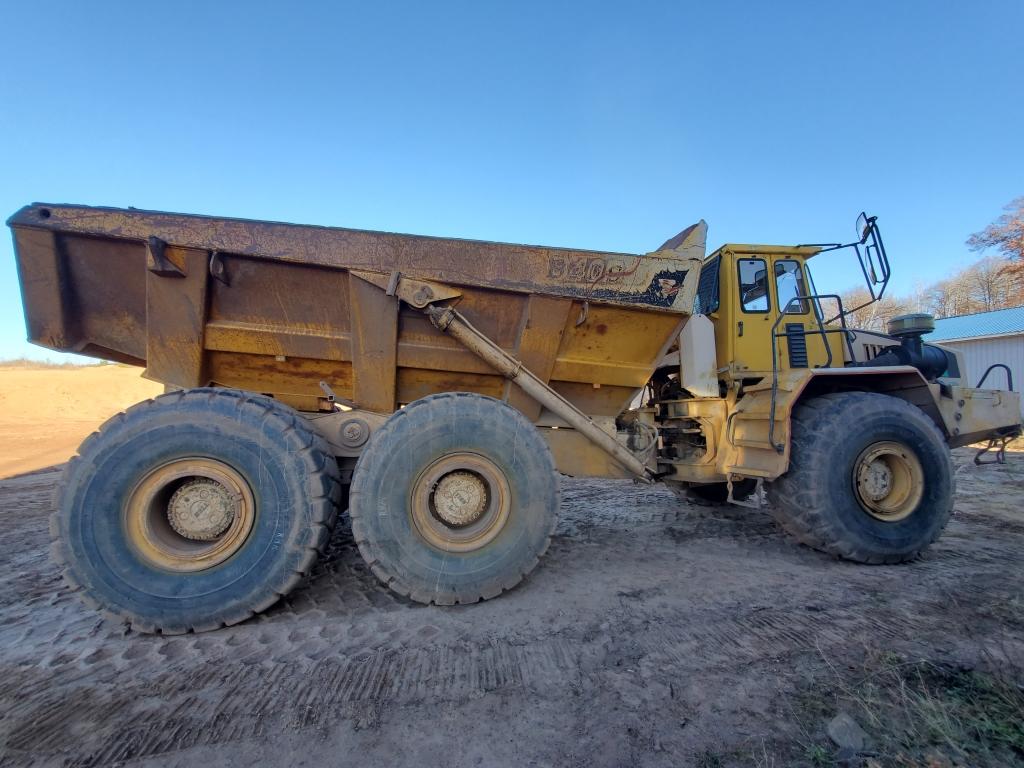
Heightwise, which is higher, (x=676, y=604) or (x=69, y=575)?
(x=69, y=575)

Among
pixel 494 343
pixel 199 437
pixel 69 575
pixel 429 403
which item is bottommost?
pixel 69 575

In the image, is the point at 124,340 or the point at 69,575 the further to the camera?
the point at 124,340

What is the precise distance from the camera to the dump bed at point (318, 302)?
288cm

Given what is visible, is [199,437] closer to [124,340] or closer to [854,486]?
[124,340]

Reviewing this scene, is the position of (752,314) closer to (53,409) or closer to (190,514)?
(190,514)

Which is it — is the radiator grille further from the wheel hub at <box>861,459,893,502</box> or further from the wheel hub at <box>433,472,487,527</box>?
the wheel hub at <box>433,472,487,527</box>

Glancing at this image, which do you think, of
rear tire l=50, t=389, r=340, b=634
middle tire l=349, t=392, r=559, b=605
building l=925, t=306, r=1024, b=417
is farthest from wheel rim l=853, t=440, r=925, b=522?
building l=925, t=306, r=1024, b=417

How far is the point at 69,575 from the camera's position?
8.08 feet

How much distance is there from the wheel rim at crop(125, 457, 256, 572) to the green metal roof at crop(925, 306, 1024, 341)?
890 inches

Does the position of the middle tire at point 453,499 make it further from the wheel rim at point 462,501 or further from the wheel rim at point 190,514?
the wheel rim at point 190,514

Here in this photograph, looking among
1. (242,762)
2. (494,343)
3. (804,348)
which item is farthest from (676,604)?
(804,348)

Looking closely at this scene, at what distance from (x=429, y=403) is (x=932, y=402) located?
446 centimetres

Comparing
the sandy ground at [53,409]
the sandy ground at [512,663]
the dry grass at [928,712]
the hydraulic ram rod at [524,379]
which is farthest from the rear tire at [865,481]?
the sandy ground at [53,409]

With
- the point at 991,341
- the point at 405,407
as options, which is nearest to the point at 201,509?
the point at 405,407
